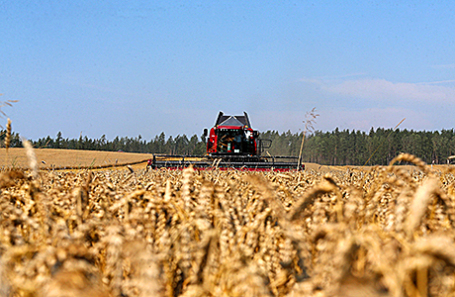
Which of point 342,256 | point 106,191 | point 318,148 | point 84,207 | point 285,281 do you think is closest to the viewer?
point 342,256

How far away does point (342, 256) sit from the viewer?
827 millimetres

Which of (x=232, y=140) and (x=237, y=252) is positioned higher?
(x=232, y=140)

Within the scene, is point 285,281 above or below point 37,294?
below

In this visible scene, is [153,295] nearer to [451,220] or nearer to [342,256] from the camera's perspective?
[342,256]

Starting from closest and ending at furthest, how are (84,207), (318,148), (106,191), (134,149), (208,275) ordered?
(208,275)
(84,207)
(106,191)
(318,148)
(134,149)

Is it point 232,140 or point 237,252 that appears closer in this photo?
point 237,252

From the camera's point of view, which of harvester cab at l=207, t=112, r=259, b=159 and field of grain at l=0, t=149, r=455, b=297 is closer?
field of grain at l=0, t=149, r=455, b=297

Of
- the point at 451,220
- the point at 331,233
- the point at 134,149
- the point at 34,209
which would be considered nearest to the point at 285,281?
the point at 331,233

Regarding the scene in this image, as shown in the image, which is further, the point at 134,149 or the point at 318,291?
the point at 134,149

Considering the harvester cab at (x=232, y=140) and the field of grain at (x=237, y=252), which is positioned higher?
the harvester cab at (x=232, y=140)

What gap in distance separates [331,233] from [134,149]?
374 feet

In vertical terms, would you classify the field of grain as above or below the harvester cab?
below

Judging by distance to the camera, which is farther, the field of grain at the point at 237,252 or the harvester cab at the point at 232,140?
the harvester cab at the point at 232,140

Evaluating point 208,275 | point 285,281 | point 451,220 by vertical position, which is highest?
point 451,220
